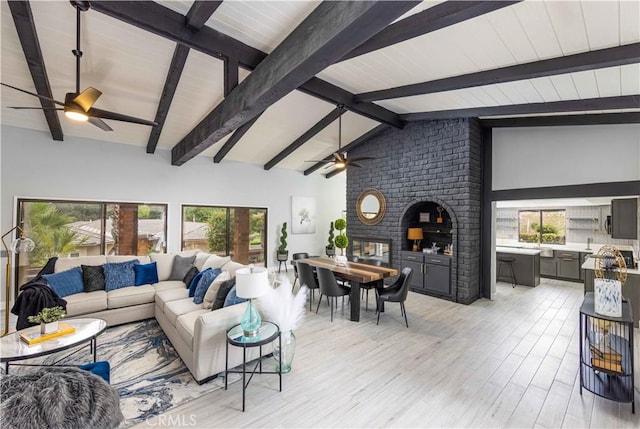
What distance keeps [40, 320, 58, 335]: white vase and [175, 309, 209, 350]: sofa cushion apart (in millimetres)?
1120

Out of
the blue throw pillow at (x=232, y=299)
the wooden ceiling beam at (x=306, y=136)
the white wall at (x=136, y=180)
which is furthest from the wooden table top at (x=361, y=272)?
the white wall at (x=136, y=180)

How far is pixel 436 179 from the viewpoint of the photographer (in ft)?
18.9

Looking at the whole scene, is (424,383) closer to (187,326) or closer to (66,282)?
(187,326)

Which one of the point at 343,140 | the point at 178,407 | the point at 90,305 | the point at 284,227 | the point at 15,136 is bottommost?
the point at 178,407

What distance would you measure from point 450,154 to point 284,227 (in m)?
5.01

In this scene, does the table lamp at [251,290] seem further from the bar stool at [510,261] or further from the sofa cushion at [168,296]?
the bar stool at [510,261]

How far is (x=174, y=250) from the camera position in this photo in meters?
6.60

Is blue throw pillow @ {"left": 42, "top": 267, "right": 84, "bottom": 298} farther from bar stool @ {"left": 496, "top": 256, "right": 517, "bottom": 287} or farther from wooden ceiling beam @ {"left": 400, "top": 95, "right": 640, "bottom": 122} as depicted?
bar stool @ {"left": 496, "top": 256, "right": 517, "bottom": 287}

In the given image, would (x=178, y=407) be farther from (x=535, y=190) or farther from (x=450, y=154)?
(x=535, y=190)

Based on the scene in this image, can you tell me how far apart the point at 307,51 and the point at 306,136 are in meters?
4.37

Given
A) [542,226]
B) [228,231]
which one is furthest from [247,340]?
[542,226]

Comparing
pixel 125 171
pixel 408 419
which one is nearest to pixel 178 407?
pixel 408 419

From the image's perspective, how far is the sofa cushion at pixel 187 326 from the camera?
2881mm

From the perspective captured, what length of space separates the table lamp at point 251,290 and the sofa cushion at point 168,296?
1.82 metres
